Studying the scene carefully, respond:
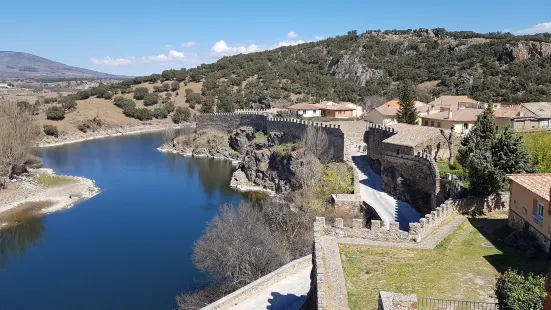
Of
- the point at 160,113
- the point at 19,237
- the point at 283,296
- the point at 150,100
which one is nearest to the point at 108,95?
the point at 150,100

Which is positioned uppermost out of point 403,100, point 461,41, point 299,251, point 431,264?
point 461,41

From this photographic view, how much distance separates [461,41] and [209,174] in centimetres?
6215

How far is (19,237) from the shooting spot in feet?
108

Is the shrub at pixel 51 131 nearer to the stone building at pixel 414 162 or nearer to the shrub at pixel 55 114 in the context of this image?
the shrub at pixel 55 114

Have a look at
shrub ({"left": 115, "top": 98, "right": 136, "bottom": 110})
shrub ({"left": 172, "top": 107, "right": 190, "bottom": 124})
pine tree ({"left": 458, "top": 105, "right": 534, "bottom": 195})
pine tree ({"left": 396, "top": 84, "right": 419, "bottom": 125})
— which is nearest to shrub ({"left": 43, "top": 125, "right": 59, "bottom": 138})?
shrub ({"left": 115, "top": 98, "right": 136, "bottom": 110})

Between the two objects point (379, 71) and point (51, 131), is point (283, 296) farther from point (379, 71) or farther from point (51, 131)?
point (379, 71)

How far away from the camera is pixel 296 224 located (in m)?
30.2

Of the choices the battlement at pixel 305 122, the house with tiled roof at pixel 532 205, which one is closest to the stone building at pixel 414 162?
the house with tiled roof at pixel 532 205

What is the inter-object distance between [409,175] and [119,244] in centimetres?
1968

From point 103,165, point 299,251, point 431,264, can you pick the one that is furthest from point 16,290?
point 103,165

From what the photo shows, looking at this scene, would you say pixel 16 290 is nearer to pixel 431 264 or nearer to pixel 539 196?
pixel 431 264

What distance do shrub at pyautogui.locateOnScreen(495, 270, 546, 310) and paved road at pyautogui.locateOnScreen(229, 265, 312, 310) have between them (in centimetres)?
865

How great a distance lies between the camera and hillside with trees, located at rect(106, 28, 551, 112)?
66.4 metres

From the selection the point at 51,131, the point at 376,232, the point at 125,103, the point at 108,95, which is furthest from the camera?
the point at 108,95
